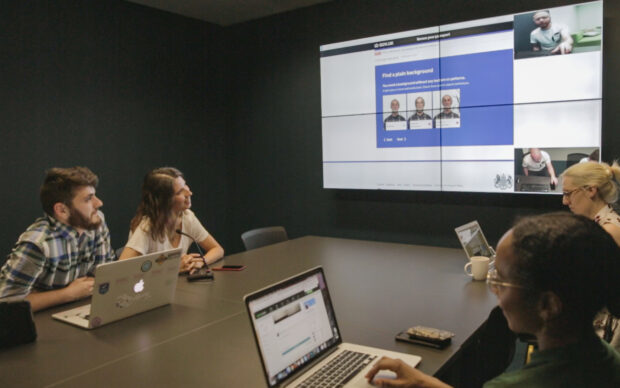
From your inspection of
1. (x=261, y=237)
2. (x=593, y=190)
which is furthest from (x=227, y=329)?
(x=261, y=237)

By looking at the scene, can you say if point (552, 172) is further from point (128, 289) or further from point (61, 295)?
point (61, 295)

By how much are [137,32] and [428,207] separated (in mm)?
3116

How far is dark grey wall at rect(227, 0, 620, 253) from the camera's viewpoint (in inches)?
163

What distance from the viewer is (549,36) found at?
11.8 ft

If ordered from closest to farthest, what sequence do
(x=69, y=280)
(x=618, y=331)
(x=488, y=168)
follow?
(x=618, y=331), (x=69, y=280), (x=488, y=168)

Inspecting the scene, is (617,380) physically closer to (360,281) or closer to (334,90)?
(360,281)

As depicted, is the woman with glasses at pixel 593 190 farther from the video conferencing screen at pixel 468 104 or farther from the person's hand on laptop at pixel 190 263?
the person's hand on laptop at pixel 190 263

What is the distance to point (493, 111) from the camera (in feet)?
12.7

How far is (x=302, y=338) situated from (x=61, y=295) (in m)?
1.21

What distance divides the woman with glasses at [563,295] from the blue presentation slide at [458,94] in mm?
3022

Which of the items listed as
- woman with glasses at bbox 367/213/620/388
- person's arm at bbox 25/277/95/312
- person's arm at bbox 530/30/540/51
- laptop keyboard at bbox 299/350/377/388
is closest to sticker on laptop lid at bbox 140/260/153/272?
person's arm at bbox 25/277/95/312

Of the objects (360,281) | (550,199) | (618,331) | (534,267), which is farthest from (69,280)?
(550,199)

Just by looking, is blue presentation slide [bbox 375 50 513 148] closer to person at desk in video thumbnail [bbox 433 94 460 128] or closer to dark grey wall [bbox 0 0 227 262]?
person at desk in video thumbnail [bbox 433 94 460 128]

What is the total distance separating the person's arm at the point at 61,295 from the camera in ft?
6.68
